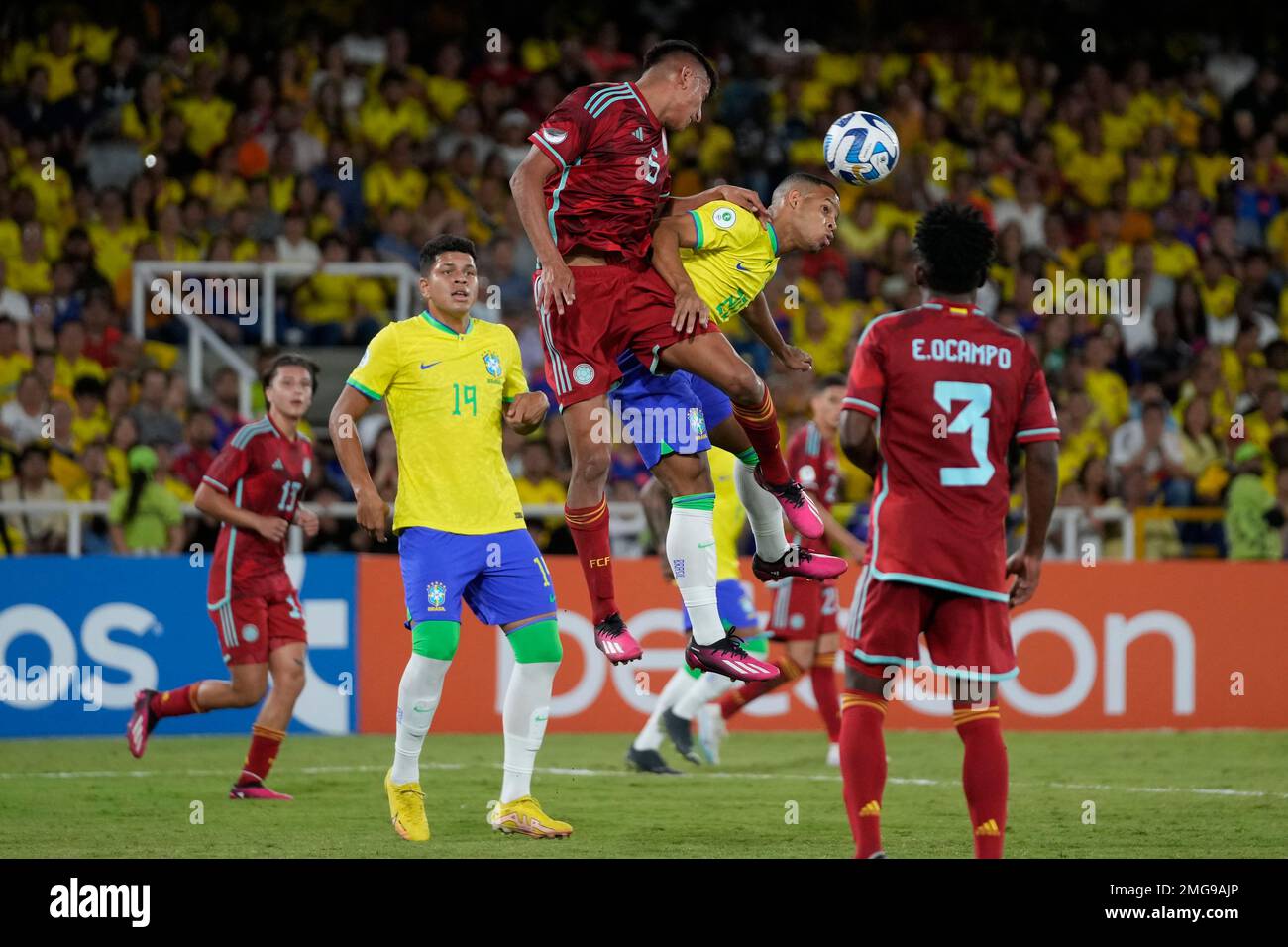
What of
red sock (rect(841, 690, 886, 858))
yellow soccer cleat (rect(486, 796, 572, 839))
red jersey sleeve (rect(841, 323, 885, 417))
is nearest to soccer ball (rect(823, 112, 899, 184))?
red jersey sleeve (rect(841, 323, 885, 417))

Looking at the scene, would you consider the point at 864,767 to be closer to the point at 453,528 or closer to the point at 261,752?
the point at 453,528

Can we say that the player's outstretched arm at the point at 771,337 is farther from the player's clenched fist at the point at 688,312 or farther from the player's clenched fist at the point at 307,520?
the player's clenched fist at the point at 307,520

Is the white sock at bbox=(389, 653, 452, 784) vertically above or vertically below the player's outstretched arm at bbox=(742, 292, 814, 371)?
below

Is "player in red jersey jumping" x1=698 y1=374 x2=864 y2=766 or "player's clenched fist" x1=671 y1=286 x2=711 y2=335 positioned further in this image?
"player in red jersey jumping" x1=698 y1=374 x2=864 y2=766

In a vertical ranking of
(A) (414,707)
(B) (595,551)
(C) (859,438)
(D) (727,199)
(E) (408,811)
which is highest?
(D) (727,199)

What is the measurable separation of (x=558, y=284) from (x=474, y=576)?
189cm

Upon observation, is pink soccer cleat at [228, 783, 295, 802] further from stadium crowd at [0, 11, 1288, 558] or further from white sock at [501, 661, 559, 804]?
stadium crowd at [0, 11, 1288, 558]

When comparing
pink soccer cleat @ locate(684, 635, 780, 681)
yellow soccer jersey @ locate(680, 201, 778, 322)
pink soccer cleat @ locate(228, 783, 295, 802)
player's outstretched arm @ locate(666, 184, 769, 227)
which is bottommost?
pink soccer cleat @ locate(228, 783, 295, 802)

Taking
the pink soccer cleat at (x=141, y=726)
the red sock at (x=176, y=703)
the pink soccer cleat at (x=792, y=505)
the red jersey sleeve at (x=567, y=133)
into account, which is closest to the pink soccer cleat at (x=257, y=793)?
the red sock at (x=176, y=703)

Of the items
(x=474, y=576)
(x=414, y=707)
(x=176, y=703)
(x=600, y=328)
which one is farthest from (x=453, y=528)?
(x=176, y=703)

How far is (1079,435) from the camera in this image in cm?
1616

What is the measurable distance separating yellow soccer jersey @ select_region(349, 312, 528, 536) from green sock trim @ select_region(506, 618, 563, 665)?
0.49 metres

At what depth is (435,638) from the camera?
28.1ft

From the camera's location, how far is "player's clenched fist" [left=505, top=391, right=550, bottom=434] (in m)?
8.33
